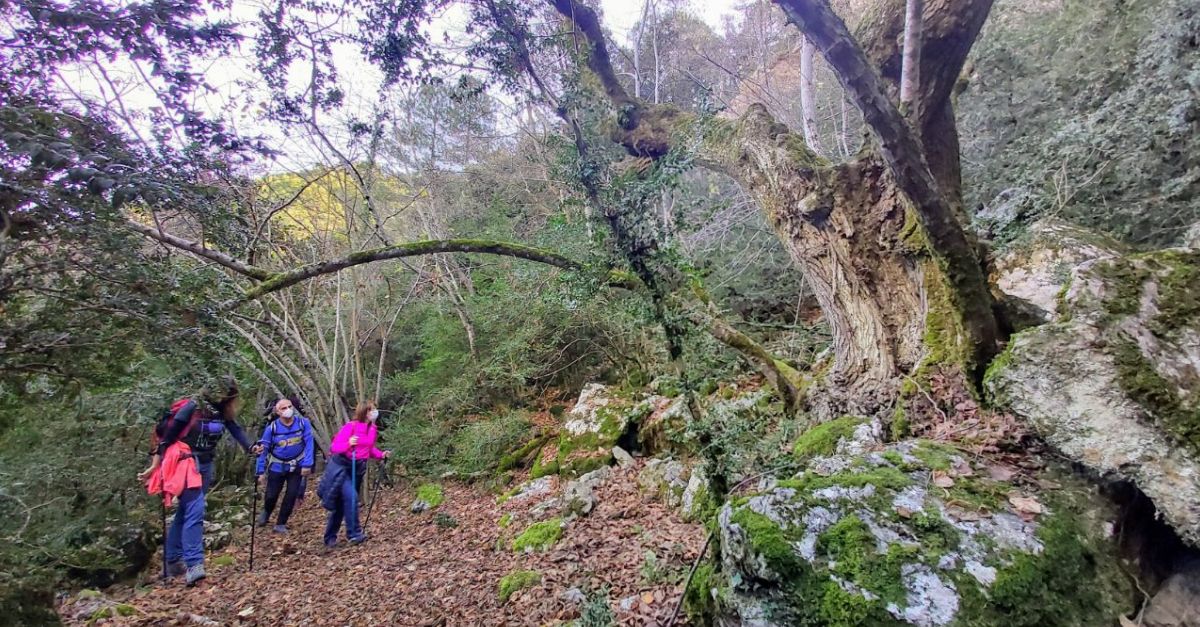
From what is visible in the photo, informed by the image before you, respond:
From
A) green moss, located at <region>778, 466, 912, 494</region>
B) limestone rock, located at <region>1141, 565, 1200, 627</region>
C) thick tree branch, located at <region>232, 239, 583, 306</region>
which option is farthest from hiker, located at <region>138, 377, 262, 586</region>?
limestone rock, located at <region>1141, 565, 1200, 627</region>

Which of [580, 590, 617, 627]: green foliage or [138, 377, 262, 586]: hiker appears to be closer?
[580, 590, 617, 627]: green foliage

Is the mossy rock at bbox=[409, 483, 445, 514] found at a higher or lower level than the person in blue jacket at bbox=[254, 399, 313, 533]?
lower

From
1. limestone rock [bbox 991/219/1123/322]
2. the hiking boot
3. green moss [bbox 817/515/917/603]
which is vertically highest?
limestone rock [bbox 991/219/1123/322]

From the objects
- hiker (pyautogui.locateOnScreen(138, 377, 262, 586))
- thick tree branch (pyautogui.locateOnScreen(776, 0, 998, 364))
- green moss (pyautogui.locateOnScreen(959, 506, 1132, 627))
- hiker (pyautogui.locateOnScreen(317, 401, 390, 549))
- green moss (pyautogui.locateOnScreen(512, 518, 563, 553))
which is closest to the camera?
green moss (pyautogui.locateOnScreen(959, 506, 1132, 627))

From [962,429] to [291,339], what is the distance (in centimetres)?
940

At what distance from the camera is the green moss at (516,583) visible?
14.3 feet

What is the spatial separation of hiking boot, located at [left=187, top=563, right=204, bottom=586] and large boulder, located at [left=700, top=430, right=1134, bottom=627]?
5.25m

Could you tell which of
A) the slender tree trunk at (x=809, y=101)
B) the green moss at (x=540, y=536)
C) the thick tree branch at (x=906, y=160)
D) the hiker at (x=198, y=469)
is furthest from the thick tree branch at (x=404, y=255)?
the slender tree trunk at (x=809, y=101)

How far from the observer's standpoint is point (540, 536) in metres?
5.44

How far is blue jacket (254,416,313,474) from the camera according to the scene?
6.55m

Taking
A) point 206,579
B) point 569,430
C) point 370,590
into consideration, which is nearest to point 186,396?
point 206,579

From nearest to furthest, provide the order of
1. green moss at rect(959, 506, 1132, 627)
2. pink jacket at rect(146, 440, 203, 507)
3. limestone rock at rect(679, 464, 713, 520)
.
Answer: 1. green moss at rect(959, 506, 1132, 627)
2. limestone rock at rect(679, 464, 713, 520)
3. pink jacket at rect(146, 440, 203, 507)

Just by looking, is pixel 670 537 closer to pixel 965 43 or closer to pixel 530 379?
pixel 965 43

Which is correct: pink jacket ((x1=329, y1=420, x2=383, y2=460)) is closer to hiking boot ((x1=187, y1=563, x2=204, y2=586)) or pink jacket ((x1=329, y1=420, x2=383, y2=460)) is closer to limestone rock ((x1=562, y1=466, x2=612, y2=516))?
hiking boot ((x1=187, y1=563, x2=204, y2=586))
